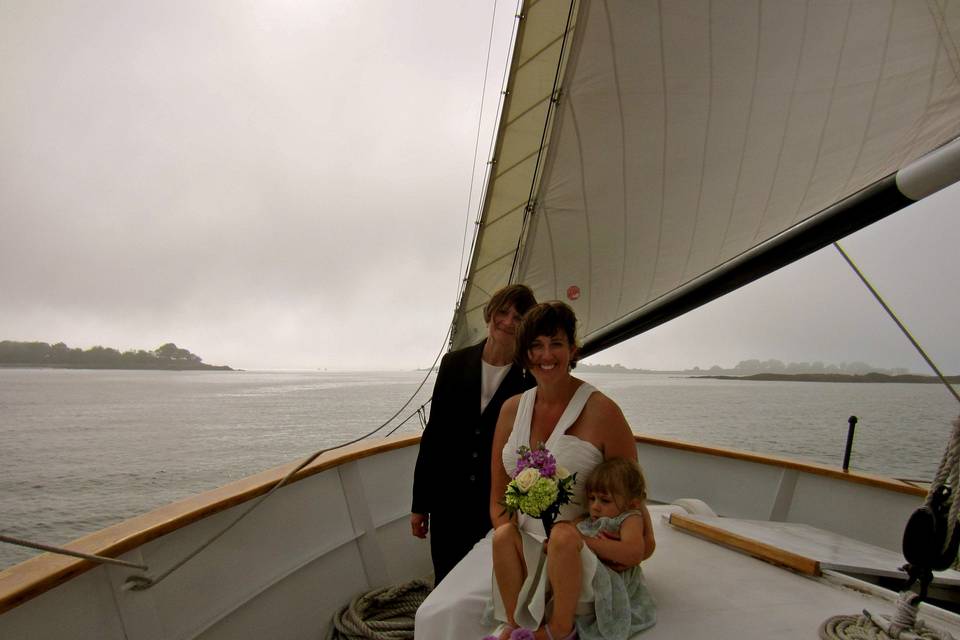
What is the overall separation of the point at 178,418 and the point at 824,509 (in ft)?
82.3

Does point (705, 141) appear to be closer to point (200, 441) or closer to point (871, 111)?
point (871, 111)

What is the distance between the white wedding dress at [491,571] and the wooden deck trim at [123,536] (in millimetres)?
685

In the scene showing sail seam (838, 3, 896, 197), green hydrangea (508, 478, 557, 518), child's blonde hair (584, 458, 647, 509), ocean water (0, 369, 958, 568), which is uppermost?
sail seam (838, 3, 896, 197)

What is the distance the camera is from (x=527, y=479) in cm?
110

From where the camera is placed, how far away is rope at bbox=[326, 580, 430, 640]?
186 centimetres

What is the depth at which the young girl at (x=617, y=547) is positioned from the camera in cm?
110

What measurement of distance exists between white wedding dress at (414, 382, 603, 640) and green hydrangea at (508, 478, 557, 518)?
136mm

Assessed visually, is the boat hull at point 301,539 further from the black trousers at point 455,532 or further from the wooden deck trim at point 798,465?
the black trousers at point 455,532

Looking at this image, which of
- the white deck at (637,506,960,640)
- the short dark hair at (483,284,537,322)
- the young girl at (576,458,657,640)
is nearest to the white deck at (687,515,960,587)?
the white deck at (637,506,960,640)

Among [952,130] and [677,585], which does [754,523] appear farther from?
[952,130]

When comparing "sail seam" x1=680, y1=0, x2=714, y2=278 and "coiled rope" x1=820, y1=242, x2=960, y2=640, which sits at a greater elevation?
"sail seam" x1=680, y1=0, x2=714, y2=278

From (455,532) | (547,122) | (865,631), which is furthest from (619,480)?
(547,122)

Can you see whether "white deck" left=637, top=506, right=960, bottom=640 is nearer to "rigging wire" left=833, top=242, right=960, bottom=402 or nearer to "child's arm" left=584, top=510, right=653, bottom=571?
"child's arm" left=584, top=510, right=653, bottom=571

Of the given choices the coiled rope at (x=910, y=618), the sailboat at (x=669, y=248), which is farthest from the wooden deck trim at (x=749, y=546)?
the coiled rope at (x=910, y=618)
